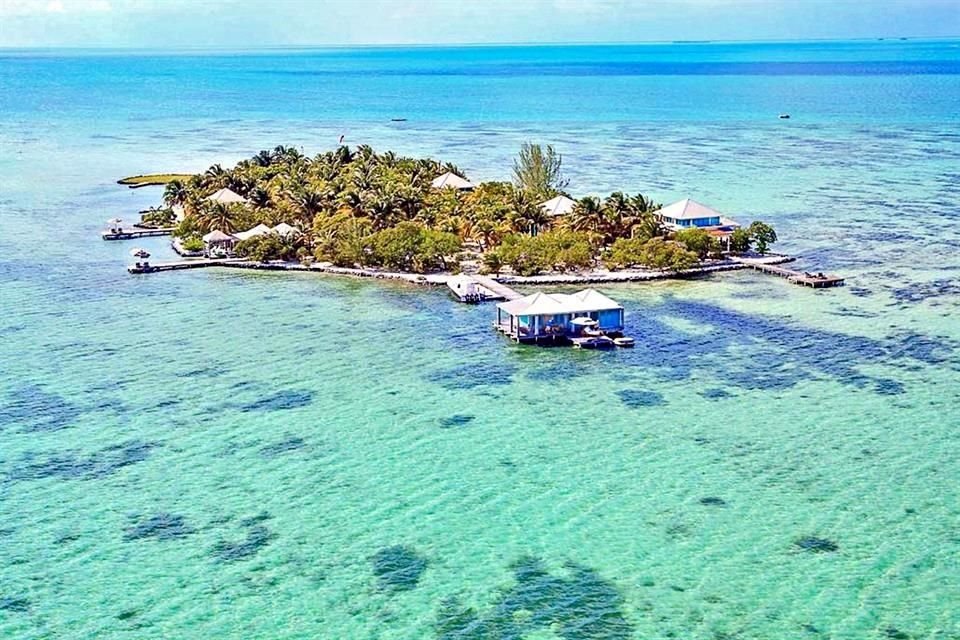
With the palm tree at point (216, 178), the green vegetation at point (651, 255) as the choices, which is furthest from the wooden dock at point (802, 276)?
the palm tree at point (216, 178)

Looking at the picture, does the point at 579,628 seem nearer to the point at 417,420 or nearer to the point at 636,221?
the point at 417,420

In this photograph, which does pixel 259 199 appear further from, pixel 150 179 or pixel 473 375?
pixel 473 375

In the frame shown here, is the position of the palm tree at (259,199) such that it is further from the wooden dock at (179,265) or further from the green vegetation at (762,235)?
the green vegetation at (762,235)

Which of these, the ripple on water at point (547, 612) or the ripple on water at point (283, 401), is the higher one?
the ripple on water at point (283, 401)

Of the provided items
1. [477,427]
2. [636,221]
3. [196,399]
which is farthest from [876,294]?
[196,399]

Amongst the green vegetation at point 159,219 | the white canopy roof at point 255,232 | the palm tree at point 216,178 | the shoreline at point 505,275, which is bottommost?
the shoreline at point 505,275

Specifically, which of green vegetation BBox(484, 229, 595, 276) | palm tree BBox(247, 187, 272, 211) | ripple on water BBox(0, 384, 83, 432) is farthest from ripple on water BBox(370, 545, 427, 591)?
palm tree BBox(247, 187, 272, 211)

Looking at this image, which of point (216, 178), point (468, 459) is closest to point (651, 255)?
point (468, 459)
